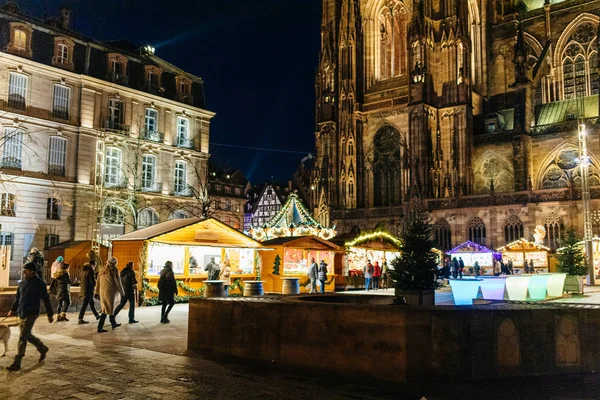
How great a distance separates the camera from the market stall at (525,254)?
33.5 metres

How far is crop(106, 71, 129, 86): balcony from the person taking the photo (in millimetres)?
34781

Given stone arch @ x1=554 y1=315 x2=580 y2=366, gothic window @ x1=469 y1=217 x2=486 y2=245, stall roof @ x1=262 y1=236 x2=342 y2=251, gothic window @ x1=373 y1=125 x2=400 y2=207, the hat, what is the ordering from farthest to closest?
gothic window @ x1=373 y1=125 x2=400 y2=207 → gothic window @ x1=469 y1=217 x2=486 y2=245 → stall roof @ x1=262 y1=236 x2=342 y2=251 → the hat → stone arch @ x1=554 y1=315 x2=580 y2=366

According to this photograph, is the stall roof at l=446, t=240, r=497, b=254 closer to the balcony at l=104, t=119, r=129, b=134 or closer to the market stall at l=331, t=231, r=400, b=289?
the market stall at l=331, t=231, r=400, b=289

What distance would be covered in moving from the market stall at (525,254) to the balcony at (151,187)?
74.7 ft

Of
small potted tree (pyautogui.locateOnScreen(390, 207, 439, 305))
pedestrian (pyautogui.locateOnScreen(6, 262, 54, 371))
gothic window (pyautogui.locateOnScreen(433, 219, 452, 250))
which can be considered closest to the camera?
pedestrian (pyautogui.locateOnScreen(6, 262, 54, 371))

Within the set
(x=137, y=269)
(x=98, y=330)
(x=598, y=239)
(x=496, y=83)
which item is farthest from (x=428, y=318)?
(x=496, y=83)

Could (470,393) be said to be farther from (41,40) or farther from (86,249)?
(41,40)

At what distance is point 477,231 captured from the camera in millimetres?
40750

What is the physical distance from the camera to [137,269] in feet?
63.3

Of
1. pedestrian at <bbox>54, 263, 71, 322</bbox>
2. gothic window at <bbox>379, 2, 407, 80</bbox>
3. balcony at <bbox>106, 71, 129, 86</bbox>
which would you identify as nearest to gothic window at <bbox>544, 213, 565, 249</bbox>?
gothic window at <bbox>379, 2, 407, 80</bbox>

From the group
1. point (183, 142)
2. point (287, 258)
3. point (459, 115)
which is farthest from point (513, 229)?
point (183, 142)

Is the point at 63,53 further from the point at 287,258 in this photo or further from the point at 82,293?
the point at 82,293

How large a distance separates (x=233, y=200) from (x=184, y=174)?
80.6 feet

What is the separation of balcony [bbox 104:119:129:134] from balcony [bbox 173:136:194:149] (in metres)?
4.20
